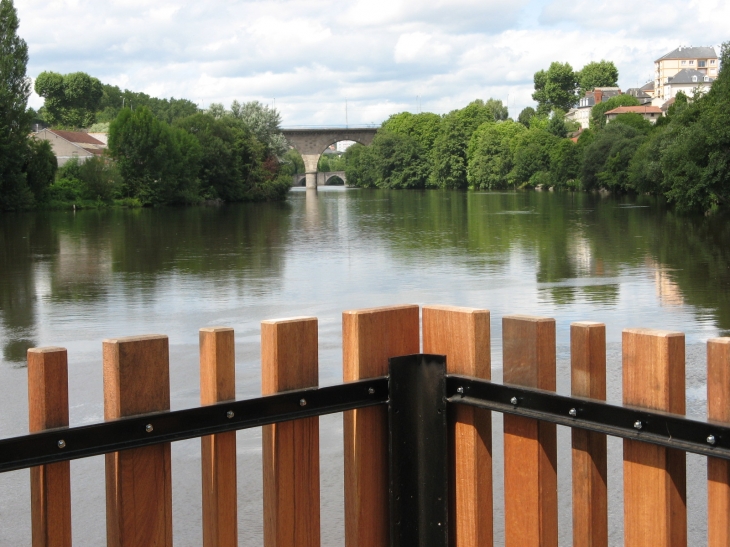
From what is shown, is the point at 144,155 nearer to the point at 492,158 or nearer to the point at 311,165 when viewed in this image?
the point at 492,158

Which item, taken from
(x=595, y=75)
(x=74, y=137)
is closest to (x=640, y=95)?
(x=595, y=75)

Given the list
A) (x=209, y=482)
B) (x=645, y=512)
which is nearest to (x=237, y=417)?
(x=209, y=482)

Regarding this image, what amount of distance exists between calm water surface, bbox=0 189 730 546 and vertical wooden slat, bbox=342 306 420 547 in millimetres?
2697

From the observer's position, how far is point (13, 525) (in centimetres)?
→ 526

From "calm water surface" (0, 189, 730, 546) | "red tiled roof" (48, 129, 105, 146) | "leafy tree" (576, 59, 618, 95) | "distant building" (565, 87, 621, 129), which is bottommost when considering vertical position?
"calm water surface" (0, 189, 730, 546)

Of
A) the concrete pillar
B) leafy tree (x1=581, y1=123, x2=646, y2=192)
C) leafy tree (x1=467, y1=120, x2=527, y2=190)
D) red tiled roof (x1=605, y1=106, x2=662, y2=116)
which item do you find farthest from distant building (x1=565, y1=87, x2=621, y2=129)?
leafy tree (x1=581, y1=123, x2=646, y2=192)

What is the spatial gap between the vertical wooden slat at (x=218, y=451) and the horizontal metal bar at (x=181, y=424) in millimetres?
52

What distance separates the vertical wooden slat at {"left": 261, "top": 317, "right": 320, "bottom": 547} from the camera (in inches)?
87.7

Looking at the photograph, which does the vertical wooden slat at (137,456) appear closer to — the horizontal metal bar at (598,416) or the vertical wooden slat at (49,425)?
the vertical wooden slat at (49,425)

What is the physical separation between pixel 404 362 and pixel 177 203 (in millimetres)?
74377

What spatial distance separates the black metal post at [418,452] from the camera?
2.35 metres

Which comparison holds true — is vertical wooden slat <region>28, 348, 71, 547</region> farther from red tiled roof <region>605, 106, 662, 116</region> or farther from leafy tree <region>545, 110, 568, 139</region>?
red tiled roof <region>605, 106, 662, 116</region>

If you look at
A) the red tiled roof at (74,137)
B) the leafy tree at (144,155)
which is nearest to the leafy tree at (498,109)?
the red tiled roof at (74,137)

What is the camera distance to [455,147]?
425 ft
